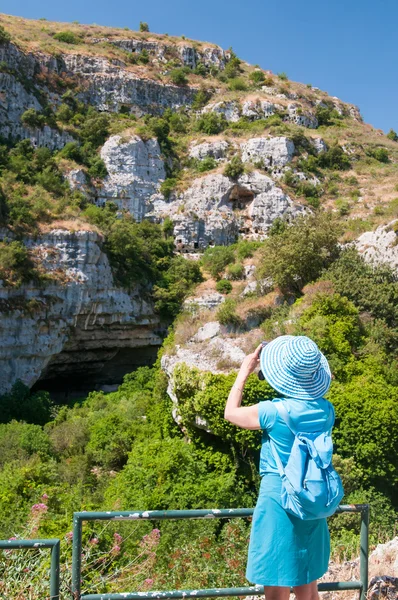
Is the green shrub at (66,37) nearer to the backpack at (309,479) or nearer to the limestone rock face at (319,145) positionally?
the limestone rock face at (319,145)

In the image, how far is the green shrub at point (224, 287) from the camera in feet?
84.7

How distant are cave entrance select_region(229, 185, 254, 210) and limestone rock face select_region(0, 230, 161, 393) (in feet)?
40.7

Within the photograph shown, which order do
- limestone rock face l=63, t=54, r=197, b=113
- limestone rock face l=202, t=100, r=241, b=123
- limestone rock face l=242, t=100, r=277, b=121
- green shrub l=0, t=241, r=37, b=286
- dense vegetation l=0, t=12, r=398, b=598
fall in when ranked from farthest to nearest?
limestone rock face l=202, t=100, r=241, b=123
limestone rock face l=242, t=100, r=277, b=121
limestone rock face l=63, t=54, r=197, b=113
green shrub l=0, t=241, r=37, b=286
dense vegetation l=0, t=12, r=398, b=598

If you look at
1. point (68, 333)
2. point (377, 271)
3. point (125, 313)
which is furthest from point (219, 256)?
point (377, 271)

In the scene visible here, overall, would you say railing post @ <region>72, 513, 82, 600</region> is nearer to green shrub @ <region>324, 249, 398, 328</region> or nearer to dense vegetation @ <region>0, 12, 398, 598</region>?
dense vegetation @ <region>0, 12, 398, 598</region>

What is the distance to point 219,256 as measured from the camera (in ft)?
92.8

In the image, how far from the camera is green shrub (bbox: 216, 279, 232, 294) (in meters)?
25.8

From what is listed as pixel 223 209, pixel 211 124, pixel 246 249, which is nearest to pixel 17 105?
pixel 211 124

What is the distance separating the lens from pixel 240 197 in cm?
3453

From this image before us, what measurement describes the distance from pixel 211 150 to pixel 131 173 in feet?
26.1

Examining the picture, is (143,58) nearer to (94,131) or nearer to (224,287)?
(94,131)

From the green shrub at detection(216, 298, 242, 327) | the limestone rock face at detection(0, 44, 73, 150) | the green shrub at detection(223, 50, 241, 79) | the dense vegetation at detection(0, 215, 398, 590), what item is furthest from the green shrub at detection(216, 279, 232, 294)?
the green shrub at detection(223, 50, 241, 79)

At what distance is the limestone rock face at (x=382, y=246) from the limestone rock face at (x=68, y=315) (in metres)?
14.8

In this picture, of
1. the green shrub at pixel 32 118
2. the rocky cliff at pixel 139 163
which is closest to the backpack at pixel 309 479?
the rocky cliff at pixel 139 163
